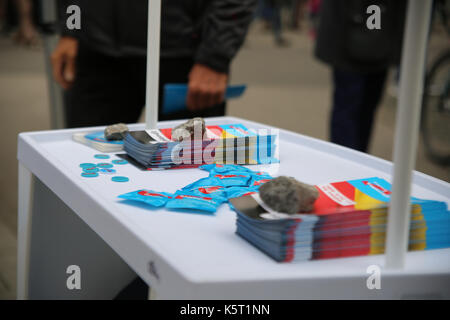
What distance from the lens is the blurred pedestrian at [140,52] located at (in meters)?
1.44

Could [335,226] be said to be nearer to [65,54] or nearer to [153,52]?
[153,52]

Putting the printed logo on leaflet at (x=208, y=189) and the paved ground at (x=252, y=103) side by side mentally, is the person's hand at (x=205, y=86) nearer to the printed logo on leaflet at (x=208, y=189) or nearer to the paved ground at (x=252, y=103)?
the printed logo on leaflet at (x=208, y=189)

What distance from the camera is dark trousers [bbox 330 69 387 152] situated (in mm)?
1985

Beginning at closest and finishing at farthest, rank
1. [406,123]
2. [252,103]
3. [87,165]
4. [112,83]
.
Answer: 1. [406,123]
2. [87,165]
3. [112,83]
4. [252,103]

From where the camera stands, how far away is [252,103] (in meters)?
4.18

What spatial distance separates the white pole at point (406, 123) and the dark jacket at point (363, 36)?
53.4 inches

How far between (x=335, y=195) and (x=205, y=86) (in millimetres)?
781

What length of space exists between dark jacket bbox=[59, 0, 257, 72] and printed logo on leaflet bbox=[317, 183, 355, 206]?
0.79 metres

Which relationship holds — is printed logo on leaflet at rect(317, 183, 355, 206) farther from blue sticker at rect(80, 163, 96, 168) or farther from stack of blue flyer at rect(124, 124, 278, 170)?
blue sticker at rect(80, 163, 96, 168)

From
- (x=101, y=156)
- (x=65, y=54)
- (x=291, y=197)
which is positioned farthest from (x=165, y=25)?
(x=291, y=197)

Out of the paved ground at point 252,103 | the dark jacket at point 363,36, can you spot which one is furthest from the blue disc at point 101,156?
the dark jacket at point 363,36
